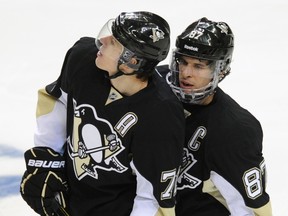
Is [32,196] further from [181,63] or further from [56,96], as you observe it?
[181,63]

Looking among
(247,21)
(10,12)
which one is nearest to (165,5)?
(247,21)

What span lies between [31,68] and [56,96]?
1.56 meters

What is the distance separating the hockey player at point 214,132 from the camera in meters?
1.54

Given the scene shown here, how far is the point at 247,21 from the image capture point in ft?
13.4

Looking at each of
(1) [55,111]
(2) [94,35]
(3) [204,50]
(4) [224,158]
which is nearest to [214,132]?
(4) [224,158]

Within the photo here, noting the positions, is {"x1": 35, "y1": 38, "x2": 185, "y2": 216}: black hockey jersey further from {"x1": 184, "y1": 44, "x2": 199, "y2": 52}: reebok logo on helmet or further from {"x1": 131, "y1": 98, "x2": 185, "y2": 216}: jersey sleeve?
{"x1": 184, "y1": 44, "x2": 199, "y2": 52}: reebok logo on helmet

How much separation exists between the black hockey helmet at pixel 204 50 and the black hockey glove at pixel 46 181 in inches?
16.2

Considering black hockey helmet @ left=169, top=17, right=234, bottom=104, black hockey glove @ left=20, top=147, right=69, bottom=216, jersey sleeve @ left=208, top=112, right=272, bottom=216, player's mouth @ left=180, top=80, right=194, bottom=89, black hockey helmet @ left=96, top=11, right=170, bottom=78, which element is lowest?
black hockey glove @ left=20, top=147, right=69, bottom=216

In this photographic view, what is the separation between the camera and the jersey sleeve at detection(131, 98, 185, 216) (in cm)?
146

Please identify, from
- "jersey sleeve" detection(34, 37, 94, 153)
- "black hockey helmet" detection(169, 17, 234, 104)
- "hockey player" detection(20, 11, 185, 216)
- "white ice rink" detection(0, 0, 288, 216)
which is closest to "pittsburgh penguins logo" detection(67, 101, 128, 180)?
"hockey player" detection(20, 11, 185, 216)

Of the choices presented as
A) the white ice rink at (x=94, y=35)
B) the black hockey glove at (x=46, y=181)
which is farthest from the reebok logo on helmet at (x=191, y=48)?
the white ice rink at (x=94, y=35)

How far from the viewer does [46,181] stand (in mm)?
1728

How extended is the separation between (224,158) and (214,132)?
71 millimetres

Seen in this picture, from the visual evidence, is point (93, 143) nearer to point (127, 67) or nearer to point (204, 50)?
point (127, 67)
